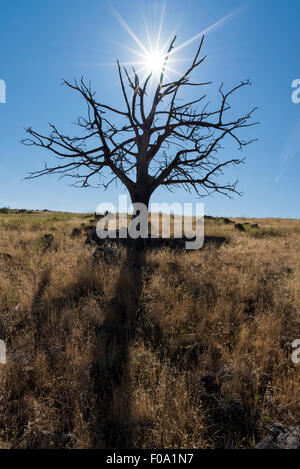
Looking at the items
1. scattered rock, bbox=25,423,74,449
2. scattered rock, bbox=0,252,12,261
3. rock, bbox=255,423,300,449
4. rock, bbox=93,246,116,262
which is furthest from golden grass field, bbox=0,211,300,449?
scattered rock, bbox=0,252,12,261

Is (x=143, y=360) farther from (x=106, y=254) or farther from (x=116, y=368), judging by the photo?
(x=106, y=254)

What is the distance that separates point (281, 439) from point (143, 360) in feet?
5.29

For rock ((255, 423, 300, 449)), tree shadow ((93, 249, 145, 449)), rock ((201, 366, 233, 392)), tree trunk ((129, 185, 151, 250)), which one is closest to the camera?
rock ((255, 423, 300, 449))

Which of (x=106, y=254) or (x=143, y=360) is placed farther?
(x=106, y=254)

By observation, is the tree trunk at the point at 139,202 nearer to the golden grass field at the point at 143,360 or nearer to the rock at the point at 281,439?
the golden grass field at the point at 143,360

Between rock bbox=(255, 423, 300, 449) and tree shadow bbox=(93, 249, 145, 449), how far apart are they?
47.0 inches

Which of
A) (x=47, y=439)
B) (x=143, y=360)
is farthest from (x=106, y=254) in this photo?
(x=47, y=439)

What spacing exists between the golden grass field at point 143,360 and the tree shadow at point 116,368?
15 mm

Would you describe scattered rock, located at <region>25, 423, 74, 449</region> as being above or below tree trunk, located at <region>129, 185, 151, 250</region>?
below

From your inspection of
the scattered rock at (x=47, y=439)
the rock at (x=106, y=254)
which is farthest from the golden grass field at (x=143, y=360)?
the rock at (x=106, y=254)

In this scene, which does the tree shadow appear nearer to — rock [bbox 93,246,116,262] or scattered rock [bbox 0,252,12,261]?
rock [bbox 93,246,116,262]

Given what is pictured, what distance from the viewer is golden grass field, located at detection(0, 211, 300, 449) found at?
219cm

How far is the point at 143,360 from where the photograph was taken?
299cm

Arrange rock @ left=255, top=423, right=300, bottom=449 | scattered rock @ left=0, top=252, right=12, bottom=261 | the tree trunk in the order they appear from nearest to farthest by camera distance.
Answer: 1. rock @ left=255, top=423, right=300, bottom=449
2. scattered rock @ left=0, top=252, right=12, bottom=261
3. the tree trunk
